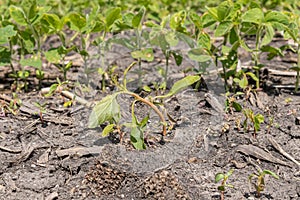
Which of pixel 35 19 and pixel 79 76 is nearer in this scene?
pixel 35 19

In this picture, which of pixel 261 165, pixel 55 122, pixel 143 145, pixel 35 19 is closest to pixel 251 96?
pixel 261 165

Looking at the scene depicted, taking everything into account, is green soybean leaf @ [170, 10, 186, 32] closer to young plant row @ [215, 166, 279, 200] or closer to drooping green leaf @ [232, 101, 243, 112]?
drooping green leaf @ [232, 101, 243, 112]

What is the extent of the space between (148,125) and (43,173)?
520 millimetres

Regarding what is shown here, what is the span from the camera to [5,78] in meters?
2.94

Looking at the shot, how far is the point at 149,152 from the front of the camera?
6.91ft

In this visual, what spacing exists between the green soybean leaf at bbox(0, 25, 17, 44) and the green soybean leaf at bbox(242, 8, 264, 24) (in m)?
1.09

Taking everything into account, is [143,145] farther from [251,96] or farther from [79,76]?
[79,76]

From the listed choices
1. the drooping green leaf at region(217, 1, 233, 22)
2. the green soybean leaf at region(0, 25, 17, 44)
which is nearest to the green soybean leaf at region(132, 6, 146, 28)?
the drooping green leaf at region(217, 1, 233, 22)

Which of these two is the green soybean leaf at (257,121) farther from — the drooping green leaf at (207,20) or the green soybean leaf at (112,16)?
the green soybean leaf at (112,16)

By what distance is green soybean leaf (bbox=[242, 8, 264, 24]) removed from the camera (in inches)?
92.5

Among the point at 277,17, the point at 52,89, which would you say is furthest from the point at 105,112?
the point at 277,17

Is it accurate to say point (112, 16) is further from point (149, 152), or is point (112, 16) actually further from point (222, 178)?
point (222, 178)

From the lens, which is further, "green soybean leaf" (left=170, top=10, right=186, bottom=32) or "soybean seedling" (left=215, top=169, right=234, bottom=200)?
"green soybean leaf" (left=170, top=10, right=186, bottom=32)

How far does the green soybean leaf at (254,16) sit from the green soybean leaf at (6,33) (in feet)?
3.59
